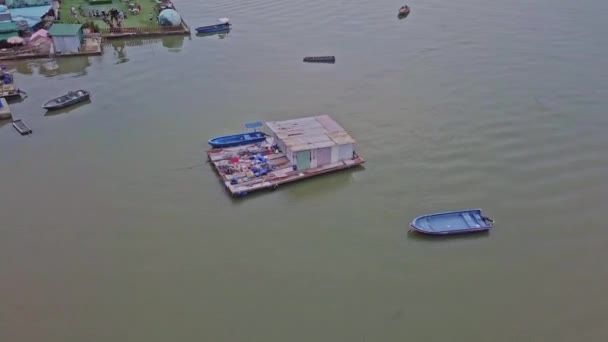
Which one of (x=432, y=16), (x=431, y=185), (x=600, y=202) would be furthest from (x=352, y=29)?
(x=600, y=202)

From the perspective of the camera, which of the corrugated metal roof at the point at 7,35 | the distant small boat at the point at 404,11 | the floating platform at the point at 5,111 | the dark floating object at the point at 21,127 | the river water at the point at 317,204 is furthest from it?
A: the distant small boat at the point at 404,11

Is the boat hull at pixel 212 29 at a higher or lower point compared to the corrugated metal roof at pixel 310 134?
higher

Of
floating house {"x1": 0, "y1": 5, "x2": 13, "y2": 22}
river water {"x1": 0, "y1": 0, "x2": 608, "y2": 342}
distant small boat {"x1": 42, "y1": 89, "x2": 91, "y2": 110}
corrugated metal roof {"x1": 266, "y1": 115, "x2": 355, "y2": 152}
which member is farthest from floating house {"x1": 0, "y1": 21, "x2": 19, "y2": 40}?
corrugated metal roof {"x1": 266, "y1": 115, "x2": 355, "y2": 152}

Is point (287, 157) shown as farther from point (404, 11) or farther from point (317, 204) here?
point (404, 11)

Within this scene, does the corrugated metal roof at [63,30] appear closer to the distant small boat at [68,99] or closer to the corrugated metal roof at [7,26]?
the corrugated metal roof at [7,26]

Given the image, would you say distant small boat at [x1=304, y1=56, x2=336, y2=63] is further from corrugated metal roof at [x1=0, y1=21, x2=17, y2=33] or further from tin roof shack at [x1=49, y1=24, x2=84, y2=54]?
corrugated metal roof at [x1=0, y1=21, x2=17, y2=33]

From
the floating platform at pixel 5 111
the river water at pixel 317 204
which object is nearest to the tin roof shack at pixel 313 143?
the river water at pixel 317 204
